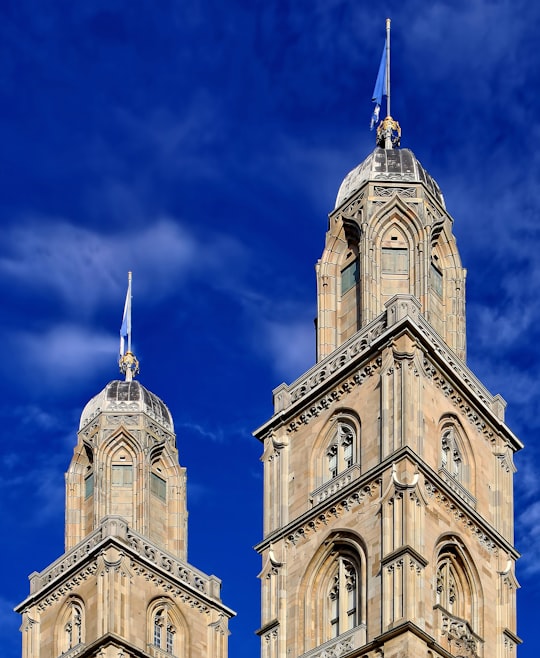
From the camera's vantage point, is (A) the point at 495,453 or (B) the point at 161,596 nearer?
(A) the point at 495,453

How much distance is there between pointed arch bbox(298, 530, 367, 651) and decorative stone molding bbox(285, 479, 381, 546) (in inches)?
30.6

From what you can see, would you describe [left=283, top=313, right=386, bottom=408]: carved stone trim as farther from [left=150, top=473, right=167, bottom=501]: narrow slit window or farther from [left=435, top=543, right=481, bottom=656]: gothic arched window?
[left=150, top=473, right=167, bottom=501]: narrow slit window

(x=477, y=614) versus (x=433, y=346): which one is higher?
(x=433, y=346)

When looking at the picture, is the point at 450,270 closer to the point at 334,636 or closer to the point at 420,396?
the point at 420,396

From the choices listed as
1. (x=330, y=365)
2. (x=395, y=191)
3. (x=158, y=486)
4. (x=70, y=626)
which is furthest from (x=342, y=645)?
(x=158, y=486)

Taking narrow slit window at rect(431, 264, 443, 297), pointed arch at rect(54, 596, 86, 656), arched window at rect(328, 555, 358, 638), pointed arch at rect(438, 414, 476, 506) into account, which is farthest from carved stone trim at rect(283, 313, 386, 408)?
pointed arch at rect(54, 596, 86, 656)

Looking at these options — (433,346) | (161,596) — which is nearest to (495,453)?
(433,346)

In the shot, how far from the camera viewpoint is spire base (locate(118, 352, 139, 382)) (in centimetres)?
9256

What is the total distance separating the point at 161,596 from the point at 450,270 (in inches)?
787

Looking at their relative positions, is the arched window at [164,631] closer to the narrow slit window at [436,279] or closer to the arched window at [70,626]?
the arched window at [70,626]

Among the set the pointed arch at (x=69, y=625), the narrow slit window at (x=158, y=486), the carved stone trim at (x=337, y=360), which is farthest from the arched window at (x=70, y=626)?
the carved stone trim at (x=337, y=360)

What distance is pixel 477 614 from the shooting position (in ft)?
212

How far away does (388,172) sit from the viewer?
73.9m

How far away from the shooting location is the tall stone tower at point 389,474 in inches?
2464
